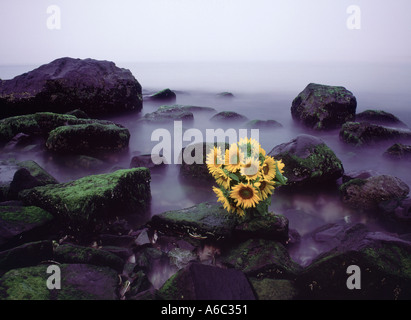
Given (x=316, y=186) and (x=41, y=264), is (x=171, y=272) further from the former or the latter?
(x=316, y=186)

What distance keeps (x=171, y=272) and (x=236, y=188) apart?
141 centimetres

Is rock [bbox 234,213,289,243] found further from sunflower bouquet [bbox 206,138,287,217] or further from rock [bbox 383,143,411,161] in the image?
rock [bbox 383,143,411,161]

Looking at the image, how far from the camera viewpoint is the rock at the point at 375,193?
4861 millimetres

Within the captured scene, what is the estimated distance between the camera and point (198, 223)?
3938 mm

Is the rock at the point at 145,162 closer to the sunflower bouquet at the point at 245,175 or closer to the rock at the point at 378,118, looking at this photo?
the sunflower bouquet at the point at 245,175

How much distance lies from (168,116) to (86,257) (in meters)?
9.60

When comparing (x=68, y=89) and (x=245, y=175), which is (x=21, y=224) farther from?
(x=68, y=89)

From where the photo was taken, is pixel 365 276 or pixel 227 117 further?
pixel 227 117

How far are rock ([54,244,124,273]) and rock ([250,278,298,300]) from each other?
5.61 ft

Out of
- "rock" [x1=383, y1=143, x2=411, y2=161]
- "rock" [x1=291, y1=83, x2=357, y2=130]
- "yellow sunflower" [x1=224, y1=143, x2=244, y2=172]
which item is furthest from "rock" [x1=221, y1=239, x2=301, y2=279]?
"rock" [x1=291, y1=83, x2=357, y2=130]

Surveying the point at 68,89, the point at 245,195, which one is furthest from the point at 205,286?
the point at 68,89

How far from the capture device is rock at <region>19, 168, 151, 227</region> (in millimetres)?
3875

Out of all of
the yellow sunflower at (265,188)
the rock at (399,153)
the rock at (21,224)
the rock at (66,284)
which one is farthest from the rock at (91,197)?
the rock at (399,153)
